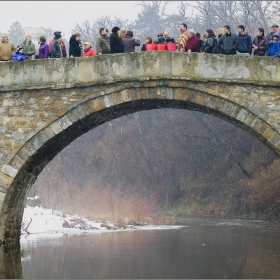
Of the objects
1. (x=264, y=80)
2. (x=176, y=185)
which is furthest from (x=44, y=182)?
(x=264, y=80)

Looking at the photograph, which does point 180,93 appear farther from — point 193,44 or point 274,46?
point 274,46

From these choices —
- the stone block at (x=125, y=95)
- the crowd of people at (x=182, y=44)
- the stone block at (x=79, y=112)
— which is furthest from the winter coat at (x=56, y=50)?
the stone block at (x=125, y=95)

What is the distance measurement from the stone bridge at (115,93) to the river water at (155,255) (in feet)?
6.24

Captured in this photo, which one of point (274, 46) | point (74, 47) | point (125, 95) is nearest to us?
point (125, 95)

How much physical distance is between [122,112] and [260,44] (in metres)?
3.21

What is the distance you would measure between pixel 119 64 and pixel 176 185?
20.6m

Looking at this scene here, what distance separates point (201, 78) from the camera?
591 inches

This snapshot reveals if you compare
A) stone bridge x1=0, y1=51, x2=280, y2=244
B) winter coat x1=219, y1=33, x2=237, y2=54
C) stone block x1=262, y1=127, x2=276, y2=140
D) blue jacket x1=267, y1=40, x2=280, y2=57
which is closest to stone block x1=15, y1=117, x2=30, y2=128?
stone bridge x1=0, y1=51, x2=280, y2=244

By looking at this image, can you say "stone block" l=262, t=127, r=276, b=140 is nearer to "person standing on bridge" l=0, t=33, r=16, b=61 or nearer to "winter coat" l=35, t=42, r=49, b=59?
"winter coat" l=35, t=42, r=49, b=59

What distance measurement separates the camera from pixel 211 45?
1572 centimetres

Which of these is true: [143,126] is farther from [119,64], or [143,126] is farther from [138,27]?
[119,64]

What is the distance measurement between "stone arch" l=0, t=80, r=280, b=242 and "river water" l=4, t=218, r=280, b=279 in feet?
5.64

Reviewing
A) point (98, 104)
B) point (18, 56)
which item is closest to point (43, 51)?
point (18, 56)

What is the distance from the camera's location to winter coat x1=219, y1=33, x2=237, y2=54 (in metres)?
15.6
